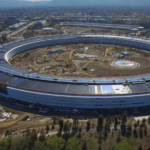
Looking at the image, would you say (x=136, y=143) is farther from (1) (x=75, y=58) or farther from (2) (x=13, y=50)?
(2) (x=13, y=50)

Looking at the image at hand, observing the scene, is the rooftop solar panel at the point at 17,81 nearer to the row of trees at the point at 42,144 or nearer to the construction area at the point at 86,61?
the construction area at the point at 86,61

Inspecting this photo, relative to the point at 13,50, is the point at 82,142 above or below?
below

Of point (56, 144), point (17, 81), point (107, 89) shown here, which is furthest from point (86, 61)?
point (56, 144)

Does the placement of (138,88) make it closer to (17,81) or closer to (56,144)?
(56,144)

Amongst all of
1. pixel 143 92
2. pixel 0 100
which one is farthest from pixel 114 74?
pixel 0 100

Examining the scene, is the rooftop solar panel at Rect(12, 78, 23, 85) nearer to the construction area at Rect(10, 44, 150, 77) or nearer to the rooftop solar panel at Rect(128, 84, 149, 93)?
the construction area at Rect(10, 44, 150, 77)

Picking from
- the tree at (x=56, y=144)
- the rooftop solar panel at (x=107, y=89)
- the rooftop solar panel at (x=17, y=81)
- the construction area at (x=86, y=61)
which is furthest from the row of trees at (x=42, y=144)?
the construction area at (x=86, y=61)

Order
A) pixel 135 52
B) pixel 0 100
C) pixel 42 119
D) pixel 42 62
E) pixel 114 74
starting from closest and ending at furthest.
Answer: pixel 42 119 → pixel 0 100 → pixel 114 74 → pixel 42 62 → pixel 135 52

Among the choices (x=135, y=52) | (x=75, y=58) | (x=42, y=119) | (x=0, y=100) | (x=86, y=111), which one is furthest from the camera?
(x=135, y=52)

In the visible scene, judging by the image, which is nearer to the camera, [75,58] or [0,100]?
[0,100]
